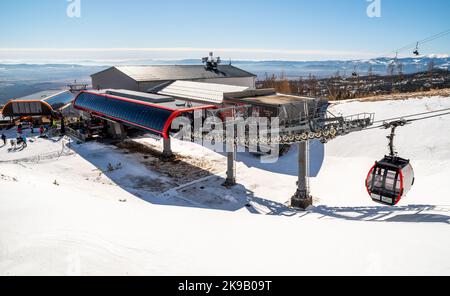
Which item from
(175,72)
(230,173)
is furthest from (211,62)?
(230,173)

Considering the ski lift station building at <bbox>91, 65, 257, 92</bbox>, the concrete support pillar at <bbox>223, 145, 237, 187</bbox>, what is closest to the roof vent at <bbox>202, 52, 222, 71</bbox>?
the ski lift station building at <bbox>91, 65, 257, 92</bbox>

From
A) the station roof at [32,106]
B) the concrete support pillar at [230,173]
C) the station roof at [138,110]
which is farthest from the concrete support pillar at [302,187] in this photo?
the station roof at [32,106]

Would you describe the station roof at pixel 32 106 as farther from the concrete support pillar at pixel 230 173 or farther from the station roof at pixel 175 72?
the concrete support pillar at pixel 230 173

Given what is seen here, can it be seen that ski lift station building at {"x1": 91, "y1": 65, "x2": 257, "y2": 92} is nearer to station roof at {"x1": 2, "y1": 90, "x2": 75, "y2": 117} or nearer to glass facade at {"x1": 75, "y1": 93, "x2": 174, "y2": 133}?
glass facade at {"x1": 75, "y1": 93, "x2": 174, "y2": 133}

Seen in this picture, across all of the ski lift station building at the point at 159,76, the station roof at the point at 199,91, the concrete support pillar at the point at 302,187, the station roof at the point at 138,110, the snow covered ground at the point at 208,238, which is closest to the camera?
the snow covered ground at the point at 208,238

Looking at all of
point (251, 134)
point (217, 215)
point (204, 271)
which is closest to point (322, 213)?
point (251, 134)

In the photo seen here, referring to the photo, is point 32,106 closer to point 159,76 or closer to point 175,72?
point 159,76
